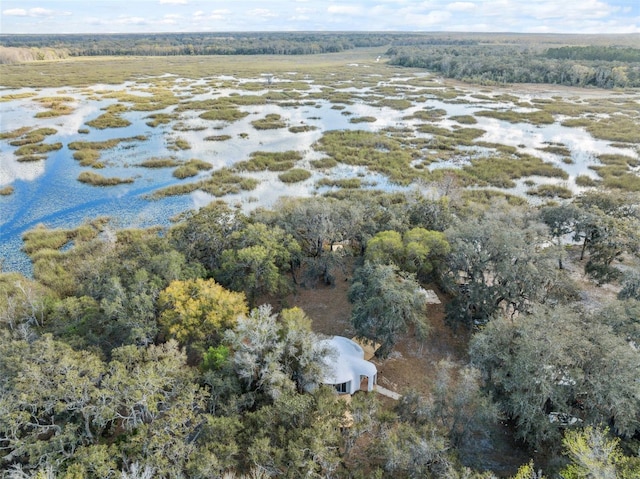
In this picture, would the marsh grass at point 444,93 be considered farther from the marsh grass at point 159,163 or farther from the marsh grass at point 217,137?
the marsh grass at point 159,163

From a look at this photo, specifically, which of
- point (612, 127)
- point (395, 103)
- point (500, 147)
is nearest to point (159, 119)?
point (395, 103)

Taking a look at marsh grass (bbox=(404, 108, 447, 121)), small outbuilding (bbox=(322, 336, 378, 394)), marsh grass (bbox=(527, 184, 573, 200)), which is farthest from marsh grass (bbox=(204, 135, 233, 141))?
small outbuilding (bbox=(322, 336, 378, 394))

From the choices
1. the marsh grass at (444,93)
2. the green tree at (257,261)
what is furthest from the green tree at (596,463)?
the marsh grass at (444,93)

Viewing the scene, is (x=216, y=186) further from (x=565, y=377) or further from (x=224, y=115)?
(x=565, y=377)

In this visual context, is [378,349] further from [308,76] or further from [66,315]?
[308,76]

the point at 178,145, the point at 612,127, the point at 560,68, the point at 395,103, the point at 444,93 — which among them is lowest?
the point at 178,145

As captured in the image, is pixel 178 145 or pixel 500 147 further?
pixel 178 145
